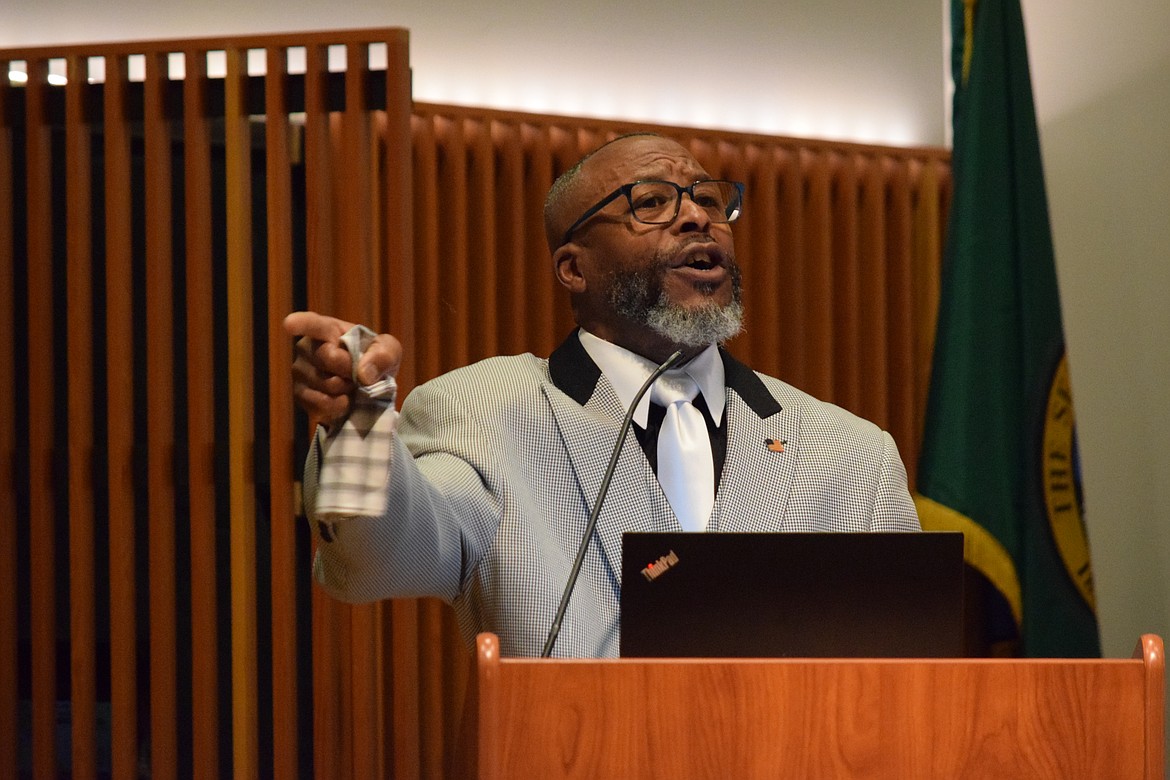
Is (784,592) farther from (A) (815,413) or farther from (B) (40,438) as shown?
(B) (40,438)

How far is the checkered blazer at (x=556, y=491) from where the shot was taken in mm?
1558

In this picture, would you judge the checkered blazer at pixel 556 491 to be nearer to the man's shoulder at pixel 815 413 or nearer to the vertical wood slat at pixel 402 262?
the man's shoulder at pixel 815 413

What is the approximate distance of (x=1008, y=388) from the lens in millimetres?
2910

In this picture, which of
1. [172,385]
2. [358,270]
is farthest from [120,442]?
[358,270]

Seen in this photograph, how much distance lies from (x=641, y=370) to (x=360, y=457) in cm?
75

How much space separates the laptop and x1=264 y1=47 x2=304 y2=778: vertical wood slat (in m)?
1.76

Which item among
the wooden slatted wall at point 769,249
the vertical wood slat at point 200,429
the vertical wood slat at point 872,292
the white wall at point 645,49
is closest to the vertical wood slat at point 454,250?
the wooden slatted wall at point 769,249

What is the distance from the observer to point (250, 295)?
2.89 meters

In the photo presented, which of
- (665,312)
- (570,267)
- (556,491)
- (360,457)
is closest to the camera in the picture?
(360,457)

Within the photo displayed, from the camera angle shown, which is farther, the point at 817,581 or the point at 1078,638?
the point at 1078,638

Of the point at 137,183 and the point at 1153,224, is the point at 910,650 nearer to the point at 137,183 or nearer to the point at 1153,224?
the point at 1153,224

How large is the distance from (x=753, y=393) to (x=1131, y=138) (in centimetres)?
179

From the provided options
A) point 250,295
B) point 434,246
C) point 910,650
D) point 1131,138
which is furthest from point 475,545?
point 1131,138

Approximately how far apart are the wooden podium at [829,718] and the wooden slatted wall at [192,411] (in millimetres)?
1825
